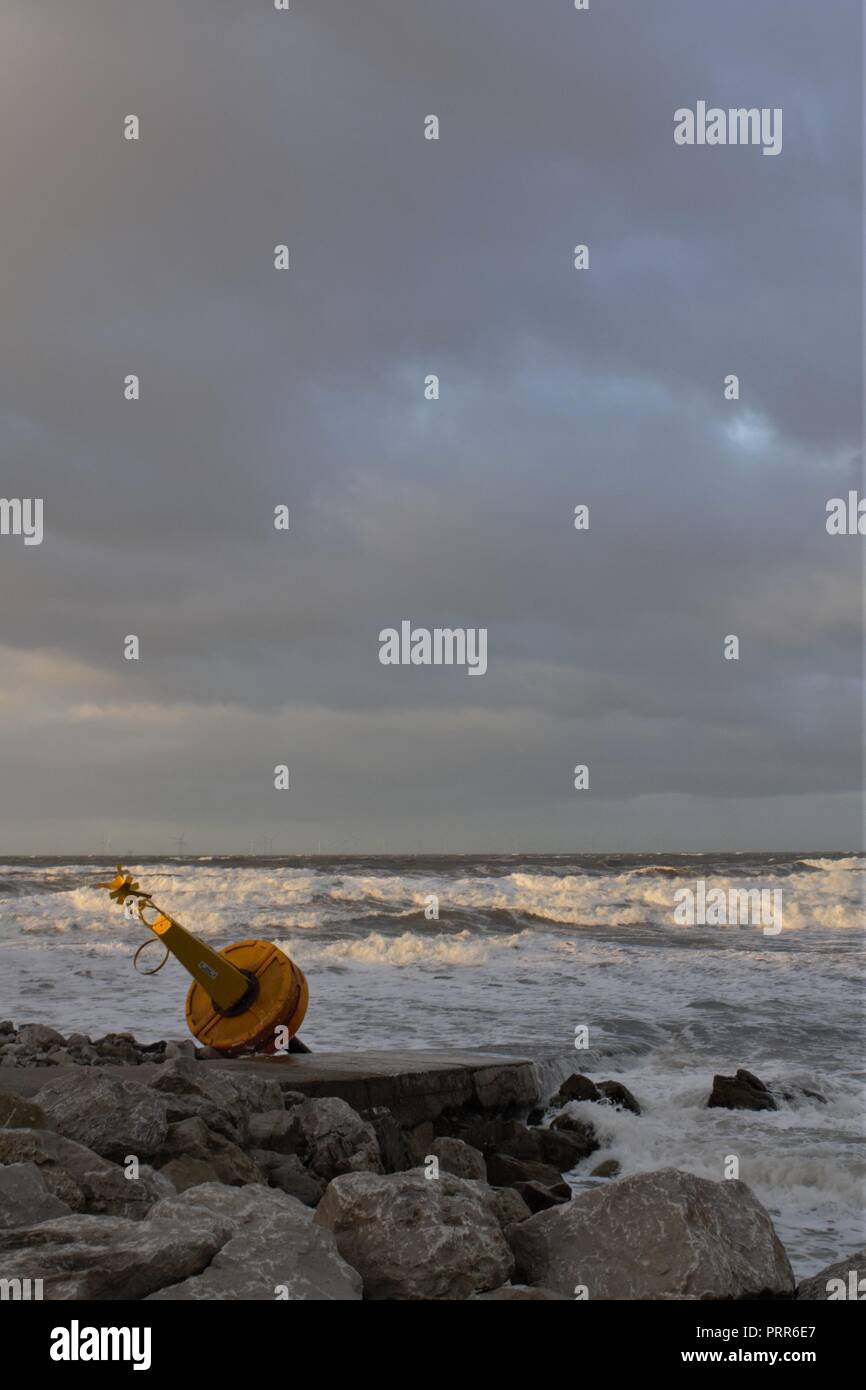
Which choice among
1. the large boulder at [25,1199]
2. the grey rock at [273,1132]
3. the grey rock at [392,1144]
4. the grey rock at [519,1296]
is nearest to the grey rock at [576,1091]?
the grey rock at [392,1144]

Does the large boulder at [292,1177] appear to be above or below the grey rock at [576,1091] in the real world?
above

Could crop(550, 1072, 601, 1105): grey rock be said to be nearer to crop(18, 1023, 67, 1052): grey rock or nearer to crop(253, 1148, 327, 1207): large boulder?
crop(253, 1148, 327, 1207): large boulder

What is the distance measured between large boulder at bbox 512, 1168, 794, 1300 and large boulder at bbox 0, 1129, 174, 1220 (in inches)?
64.9

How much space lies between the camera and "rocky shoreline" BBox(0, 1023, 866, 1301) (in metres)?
4.15

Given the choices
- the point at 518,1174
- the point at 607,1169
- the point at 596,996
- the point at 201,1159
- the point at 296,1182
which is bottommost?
the point at 596,996

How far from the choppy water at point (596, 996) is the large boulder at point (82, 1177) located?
3522mm

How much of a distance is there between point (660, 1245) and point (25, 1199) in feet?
8.31

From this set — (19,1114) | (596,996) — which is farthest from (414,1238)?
(596,996)

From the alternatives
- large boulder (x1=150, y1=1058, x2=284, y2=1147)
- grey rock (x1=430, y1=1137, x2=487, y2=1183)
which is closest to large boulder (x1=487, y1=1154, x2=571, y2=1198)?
grey rock (x1=430, y1=1137, x2=487, y2=1183)

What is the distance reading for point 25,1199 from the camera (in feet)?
15.1

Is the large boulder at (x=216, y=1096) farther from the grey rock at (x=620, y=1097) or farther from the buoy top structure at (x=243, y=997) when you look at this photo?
the grey rock at (x=620, y=1097)

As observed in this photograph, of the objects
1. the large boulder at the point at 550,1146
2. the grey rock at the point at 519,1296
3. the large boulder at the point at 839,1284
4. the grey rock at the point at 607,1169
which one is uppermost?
the grey rock at the point at 519,1296

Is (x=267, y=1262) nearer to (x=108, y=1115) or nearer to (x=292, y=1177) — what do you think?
(x=108, y=1115)

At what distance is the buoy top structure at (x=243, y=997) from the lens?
373 inches
